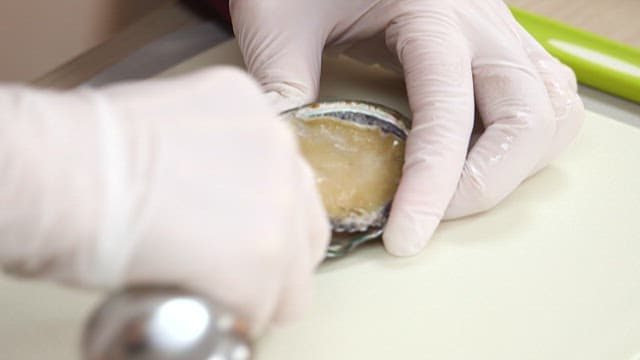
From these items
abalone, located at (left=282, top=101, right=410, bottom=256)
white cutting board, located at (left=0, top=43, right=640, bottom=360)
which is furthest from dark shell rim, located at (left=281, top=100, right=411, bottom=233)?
white cutting board, located at (left=0, top=43, right=640, bottom=360)

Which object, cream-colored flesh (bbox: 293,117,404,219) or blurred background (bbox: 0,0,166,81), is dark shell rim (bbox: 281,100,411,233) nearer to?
cream-colored flesh (bbox: 293,117,404,219)

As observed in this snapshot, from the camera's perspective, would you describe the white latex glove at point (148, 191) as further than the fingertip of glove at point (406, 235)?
No

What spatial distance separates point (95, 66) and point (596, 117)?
55 cm

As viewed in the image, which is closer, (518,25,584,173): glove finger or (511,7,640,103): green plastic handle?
(518,25,584,173): glove finger

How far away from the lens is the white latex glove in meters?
0.47

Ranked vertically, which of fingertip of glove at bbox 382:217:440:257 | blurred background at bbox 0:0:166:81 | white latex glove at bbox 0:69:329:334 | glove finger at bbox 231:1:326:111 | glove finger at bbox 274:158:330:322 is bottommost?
blurred background at bbox 0:0:166:81

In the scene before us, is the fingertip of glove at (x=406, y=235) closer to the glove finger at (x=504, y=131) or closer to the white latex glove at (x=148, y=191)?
the glove finger at (x=504, y=131)

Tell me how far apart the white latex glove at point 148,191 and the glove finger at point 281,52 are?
0.38 metres

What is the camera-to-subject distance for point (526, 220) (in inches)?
33.8

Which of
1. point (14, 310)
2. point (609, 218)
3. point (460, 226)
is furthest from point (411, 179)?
point (14, 310)

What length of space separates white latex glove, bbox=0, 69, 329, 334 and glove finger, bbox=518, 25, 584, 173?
438 mm

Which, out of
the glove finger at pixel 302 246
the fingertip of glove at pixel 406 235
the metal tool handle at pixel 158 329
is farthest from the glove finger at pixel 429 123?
the metal tool handle at pixel 158 329

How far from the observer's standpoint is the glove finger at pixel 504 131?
846 millimetres

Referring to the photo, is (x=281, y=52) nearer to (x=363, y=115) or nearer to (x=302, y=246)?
(x=363, y=115)
